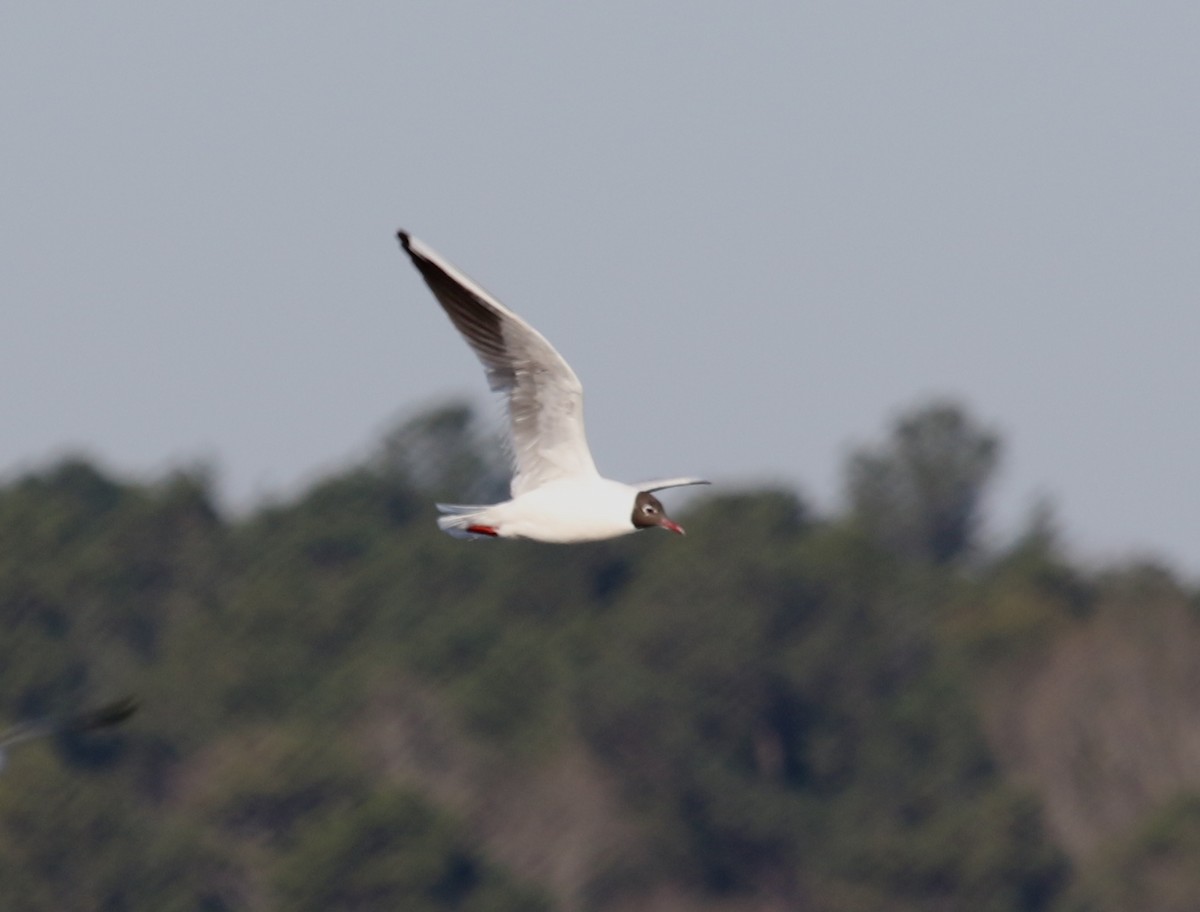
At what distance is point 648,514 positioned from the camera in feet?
38.2

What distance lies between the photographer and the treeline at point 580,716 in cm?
4131

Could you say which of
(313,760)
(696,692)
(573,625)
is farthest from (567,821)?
(573,625)

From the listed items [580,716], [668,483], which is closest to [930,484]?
[580,716]

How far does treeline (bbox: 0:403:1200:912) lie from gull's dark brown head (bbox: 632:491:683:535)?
27537mm

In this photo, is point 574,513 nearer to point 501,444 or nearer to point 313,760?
point 501,444

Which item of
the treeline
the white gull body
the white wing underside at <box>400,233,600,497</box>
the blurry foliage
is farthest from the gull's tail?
the blurry foliage

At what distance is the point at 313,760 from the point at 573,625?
43.8 feet

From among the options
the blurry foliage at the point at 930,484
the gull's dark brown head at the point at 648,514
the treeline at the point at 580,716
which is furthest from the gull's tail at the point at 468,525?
the blurry foliage at the point at 930,484

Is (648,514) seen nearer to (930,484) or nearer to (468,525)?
(468,525)

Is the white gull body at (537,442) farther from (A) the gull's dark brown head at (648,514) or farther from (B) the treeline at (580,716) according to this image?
(B) the treeline at (580,716)

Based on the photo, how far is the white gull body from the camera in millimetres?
11555

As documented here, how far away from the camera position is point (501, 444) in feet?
39.5

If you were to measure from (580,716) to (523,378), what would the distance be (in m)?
37.4

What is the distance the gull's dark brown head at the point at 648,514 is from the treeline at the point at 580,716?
1084 inches
